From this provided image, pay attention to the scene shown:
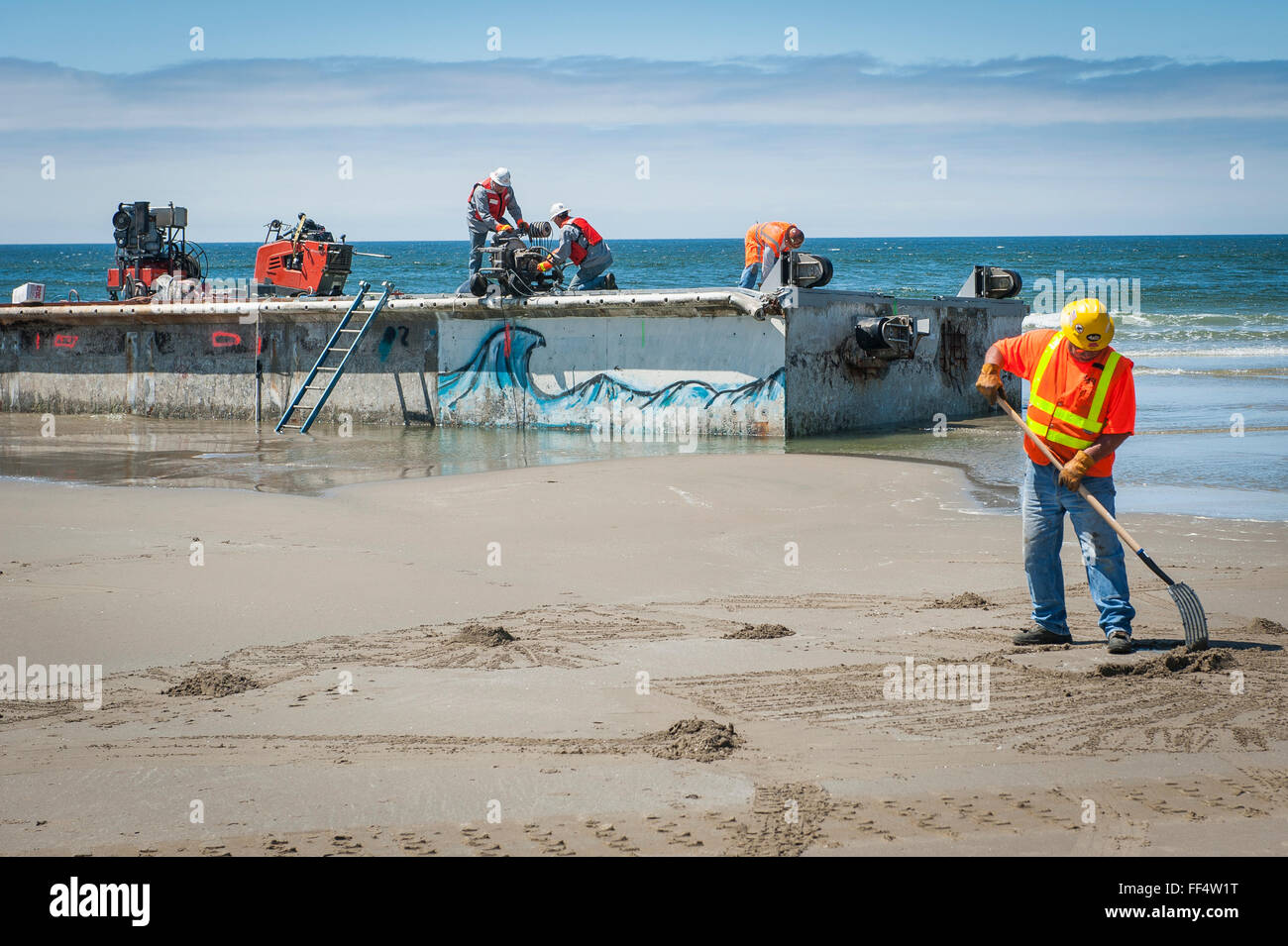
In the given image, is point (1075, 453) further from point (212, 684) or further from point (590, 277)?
point (590, 277)

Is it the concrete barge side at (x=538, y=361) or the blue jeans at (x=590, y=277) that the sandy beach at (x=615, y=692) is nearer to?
the concrete barge side at (x=538, y=361)

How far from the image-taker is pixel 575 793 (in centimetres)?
379

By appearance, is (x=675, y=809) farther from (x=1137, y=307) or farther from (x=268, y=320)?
(x=1137, y=307)

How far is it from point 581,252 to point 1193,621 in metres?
10.4

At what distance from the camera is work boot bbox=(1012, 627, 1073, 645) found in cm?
570

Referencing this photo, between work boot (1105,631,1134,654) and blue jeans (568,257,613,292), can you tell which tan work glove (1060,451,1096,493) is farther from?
blue jeans (568,257,613,292)

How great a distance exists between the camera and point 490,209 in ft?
48.2

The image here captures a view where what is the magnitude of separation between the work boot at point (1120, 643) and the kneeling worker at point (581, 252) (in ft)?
32.2

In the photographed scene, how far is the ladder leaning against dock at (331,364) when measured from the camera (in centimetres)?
1527

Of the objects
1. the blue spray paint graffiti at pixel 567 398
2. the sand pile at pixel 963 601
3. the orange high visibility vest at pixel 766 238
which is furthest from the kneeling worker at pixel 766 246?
the sand pile at pixel 963 601

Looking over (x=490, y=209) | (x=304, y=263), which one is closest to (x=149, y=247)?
(x=304, y=263)

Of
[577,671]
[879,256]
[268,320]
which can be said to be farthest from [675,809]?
[879,256]

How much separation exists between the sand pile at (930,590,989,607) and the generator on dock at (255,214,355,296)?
40.9ft
